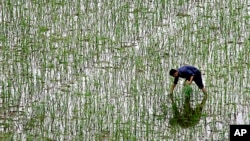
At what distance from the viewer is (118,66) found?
9.58m

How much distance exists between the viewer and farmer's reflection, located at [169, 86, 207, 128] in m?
8.36

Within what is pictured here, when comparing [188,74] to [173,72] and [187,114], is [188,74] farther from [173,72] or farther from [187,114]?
[187,114]

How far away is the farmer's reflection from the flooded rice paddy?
1.2 inches

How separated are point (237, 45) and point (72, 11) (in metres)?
2.57

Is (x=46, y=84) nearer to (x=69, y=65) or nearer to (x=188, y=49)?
(x=69, y=65)

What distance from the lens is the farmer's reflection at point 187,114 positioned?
8.36 m

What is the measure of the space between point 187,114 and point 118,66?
1.46 meters

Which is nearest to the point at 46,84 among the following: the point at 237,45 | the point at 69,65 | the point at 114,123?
the point at 69,65

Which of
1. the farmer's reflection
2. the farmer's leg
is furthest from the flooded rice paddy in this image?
the farmer's leg

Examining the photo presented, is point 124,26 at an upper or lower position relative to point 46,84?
upper

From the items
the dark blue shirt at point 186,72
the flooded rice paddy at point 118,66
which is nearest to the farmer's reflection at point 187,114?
the flooded rice paddy at point 118,66

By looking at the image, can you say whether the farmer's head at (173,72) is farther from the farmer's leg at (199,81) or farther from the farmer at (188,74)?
the farmer's leg at (199,81)

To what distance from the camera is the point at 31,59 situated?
32.0 feet

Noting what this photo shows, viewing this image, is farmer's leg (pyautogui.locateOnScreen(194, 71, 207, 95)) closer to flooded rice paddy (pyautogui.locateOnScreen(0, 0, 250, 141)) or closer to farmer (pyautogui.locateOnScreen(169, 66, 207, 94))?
farmer (pyautogui.locateOnScreen(169, 66, 207, 94))
